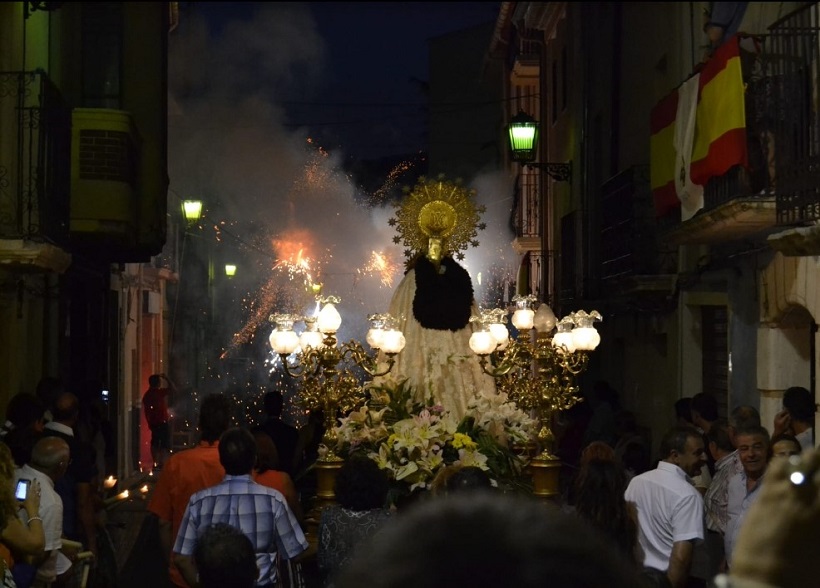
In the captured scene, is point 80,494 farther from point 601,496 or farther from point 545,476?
point 601,496

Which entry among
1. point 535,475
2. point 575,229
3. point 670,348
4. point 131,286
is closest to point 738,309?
point 670,348

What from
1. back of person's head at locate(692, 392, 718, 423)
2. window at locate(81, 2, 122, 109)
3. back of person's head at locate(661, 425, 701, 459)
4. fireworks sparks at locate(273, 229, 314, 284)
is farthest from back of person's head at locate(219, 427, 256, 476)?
fireworks sparks at locate(273, 229, 314, 284)

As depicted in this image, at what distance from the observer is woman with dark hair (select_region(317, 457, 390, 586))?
5816 millimetres

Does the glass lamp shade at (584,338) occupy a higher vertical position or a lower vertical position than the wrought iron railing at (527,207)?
lower

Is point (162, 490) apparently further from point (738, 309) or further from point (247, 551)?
point (738, 309)

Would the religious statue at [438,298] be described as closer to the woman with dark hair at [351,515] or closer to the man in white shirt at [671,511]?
the man in white shirt at [671,511]

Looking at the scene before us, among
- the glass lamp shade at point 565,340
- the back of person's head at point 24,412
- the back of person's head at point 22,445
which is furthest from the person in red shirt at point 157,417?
the back of person's head at point 22,445

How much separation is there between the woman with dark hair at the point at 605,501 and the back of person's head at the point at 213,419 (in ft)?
6.64

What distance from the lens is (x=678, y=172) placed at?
1262 cm

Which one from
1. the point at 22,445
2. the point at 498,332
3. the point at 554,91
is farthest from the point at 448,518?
the point at 554,91

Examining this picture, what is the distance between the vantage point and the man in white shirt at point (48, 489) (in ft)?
21.4

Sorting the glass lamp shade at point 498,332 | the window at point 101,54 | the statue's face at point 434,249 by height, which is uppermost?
the window at point 101,54

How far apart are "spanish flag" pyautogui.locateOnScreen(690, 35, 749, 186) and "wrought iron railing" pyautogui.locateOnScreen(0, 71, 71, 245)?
613 cm

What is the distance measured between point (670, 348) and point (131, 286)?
10.8m
